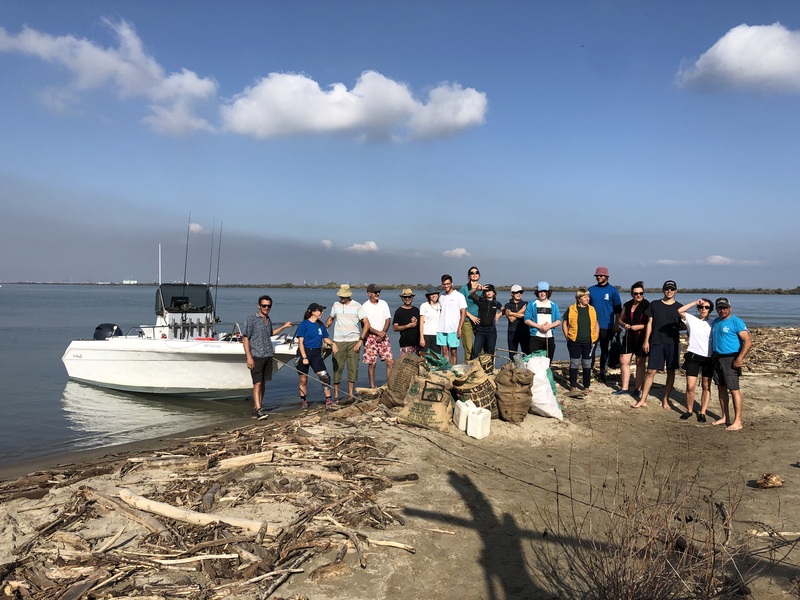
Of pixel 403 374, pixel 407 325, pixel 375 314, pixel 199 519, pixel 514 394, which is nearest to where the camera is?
pixel 199 519

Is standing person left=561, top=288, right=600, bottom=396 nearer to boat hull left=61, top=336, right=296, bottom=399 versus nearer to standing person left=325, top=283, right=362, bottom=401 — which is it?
standing person left=325, top=283, right=362, bottom=401

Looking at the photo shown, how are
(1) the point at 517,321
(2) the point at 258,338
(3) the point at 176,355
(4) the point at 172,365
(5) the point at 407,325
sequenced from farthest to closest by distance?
(4) the point at 172,365, (3) the point at 176,355, (1) the point at 517,321, (5) the point at 407,325, (2) the point at 258,338

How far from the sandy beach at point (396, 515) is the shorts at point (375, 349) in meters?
1.86

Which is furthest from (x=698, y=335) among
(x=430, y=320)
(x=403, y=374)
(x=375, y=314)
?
(x=375, y=314)

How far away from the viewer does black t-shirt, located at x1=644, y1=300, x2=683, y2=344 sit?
8359 millimetres

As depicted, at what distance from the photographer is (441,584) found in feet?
11.7

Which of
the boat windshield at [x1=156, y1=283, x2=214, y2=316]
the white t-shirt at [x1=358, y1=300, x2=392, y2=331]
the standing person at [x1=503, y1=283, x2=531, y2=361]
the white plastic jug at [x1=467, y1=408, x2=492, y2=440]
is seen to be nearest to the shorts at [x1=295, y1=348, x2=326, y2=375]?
the white t-shirt at [x1=358, y1=300, x2=392, y2=331]

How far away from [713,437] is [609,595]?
18.9 feet

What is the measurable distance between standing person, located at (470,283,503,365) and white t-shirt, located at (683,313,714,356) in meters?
3.14

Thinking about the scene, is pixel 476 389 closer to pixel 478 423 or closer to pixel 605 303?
pixel 478 423

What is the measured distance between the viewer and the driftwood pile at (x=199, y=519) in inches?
137

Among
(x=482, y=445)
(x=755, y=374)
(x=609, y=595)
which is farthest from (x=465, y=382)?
(x=755, y=374)

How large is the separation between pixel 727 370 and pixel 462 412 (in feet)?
12.5

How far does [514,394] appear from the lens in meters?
7.45
